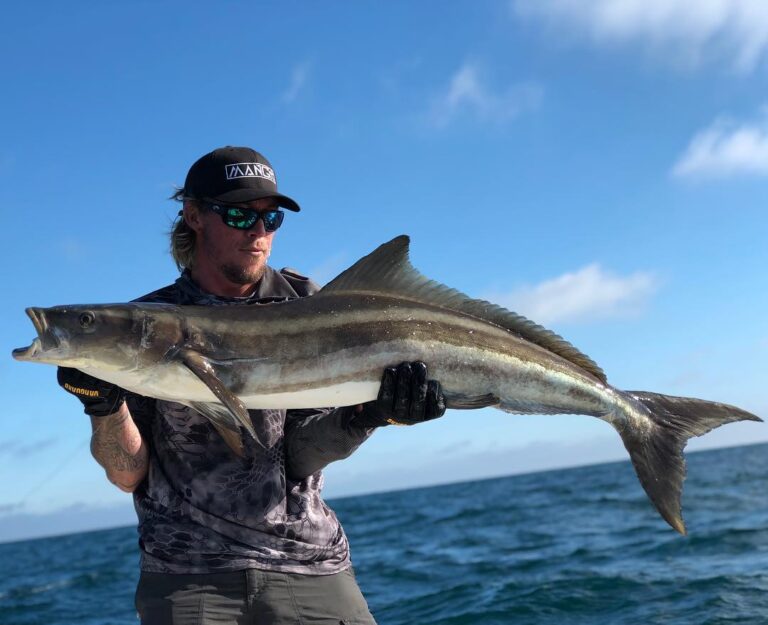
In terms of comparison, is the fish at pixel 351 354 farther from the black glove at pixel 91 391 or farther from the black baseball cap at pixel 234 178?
the black baseball cap at pixel 234 178

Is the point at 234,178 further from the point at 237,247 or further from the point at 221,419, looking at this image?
the point at 221,419

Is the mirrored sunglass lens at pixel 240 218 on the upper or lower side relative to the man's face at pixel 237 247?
upper

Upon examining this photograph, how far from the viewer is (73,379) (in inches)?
174

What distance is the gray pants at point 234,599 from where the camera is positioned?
4.65 meters

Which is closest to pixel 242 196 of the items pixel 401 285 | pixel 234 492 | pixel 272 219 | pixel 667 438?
pixel 272 219

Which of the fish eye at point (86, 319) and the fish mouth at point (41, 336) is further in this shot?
the fish eye at point (86, 319)

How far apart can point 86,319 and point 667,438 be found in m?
3.59

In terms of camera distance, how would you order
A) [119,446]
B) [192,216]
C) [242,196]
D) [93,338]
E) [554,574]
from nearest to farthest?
Answer: [93,338], [119,446], [242,196], [192,216], [554,574]

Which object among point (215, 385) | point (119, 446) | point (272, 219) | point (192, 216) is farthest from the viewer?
point (192, 216)

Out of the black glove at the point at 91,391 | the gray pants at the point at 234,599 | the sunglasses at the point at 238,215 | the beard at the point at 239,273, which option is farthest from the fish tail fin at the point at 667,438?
the black glove at the point at 91,391

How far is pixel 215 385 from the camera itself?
4.18 meters

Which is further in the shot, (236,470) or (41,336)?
(236,470)

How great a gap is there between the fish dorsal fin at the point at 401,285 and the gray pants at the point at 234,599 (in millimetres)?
1735

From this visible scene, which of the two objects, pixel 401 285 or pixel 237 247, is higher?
pixel 237 247
